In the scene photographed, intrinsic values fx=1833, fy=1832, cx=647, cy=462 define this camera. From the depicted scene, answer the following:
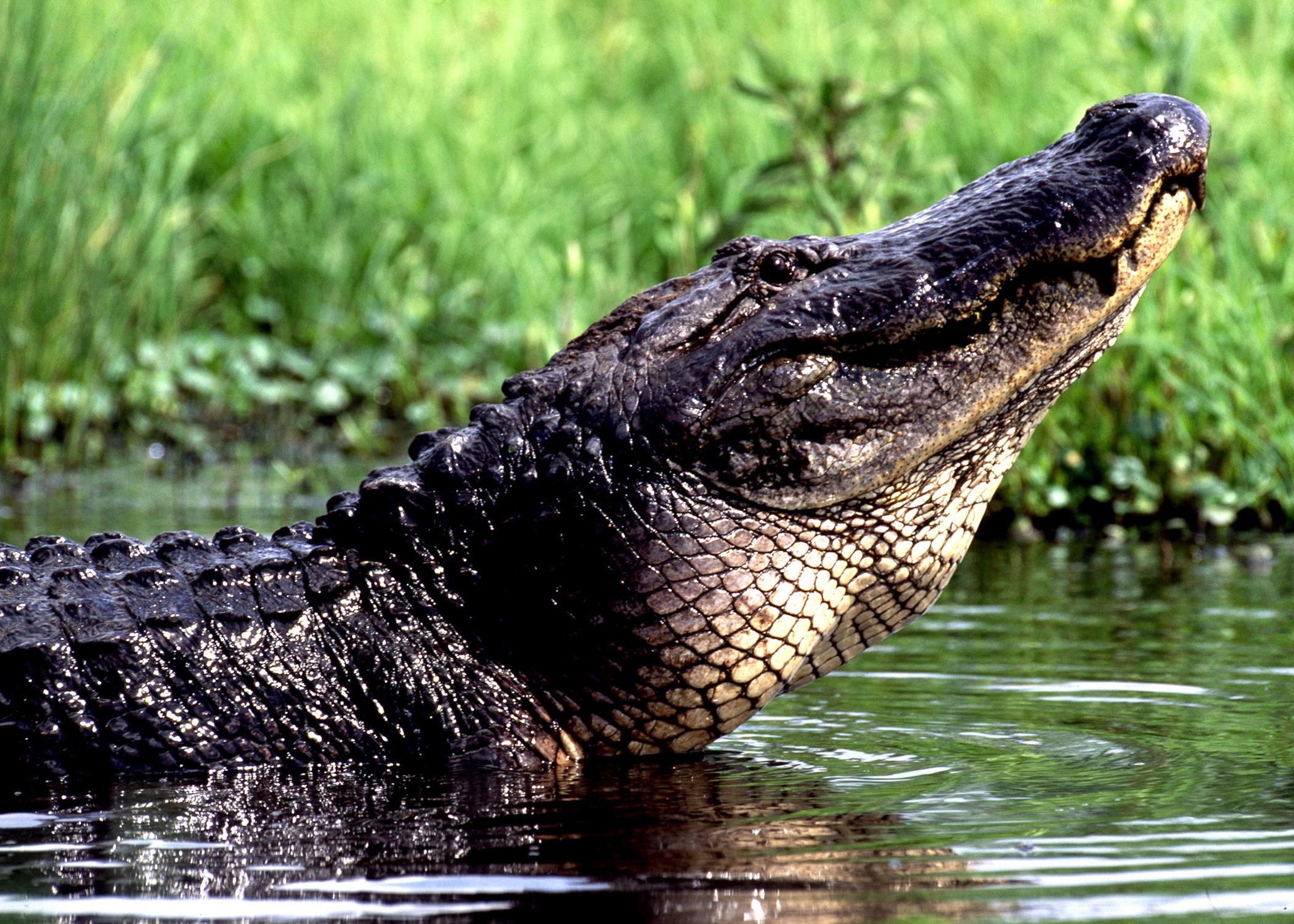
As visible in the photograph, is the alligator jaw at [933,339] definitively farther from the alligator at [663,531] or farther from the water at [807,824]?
the water at [807,824]

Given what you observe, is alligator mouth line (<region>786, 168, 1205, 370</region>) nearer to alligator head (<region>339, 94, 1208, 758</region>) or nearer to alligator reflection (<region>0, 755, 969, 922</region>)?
alligator head (<region>339, 94, 1208, 758</region>)

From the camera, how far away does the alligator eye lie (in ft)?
10.7

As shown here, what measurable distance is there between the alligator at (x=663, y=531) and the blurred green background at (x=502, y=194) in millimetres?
2467

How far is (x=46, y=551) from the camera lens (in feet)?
11.3

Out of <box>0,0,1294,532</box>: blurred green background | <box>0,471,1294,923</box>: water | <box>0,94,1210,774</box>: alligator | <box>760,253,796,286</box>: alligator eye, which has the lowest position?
<box>0,471,1294,923</box>: water

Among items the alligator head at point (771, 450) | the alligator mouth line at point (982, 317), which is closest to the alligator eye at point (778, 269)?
the alligator head at point (771, 450)

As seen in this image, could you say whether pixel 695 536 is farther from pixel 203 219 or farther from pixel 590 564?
pixel 203 219

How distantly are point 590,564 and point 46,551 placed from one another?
1.07 meters

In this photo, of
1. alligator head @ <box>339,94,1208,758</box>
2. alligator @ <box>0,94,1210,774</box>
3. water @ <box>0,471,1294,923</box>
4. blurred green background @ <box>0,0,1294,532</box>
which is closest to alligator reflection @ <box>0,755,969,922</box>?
water @ <box>0,471,1294,923</box>

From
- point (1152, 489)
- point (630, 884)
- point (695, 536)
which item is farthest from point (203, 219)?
point (630, 884)

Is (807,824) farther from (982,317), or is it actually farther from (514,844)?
(982,317)

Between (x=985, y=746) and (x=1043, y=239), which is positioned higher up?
(x=1043, y=239)

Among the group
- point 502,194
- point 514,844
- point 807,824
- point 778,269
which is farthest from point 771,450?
point 502,194

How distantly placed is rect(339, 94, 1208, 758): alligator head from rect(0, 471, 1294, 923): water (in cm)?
26
